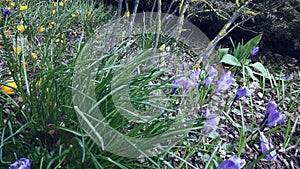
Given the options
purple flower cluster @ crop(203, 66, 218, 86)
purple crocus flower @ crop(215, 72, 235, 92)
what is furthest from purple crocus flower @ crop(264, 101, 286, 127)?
purple flower cluster @ crop(203, 66, 218, 86)

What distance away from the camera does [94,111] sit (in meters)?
1.27

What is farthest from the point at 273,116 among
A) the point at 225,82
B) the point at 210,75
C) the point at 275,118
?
the point at 210,75

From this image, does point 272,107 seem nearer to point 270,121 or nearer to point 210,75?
point 270,121

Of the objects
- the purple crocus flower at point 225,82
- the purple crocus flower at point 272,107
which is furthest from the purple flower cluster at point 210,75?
the purple crocus flower at point 272,107

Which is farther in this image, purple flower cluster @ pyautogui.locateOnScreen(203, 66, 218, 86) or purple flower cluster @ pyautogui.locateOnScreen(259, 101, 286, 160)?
purple flower cluster @ pyautogui.locateOnScreen(203, 66, 218, 86)

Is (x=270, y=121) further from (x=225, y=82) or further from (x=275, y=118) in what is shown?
(x=225, y=82)

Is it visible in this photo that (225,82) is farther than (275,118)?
Yes

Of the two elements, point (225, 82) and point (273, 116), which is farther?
point (225, 82)

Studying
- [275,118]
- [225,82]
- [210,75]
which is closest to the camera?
[275,118]

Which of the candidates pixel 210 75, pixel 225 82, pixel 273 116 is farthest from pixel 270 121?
pixel 210 75

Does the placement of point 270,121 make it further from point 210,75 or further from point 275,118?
point 210,75

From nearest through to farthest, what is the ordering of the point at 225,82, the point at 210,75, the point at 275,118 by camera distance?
the point at 275,118 < the point at 225,82 < the point at 210,75

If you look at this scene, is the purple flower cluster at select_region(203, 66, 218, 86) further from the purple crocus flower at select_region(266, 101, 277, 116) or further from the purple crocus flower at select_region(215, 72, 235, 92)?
the purple crocus flower at select_region(266, 101, 277, 116)

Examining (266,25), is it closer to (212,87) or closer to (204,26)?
(204,26)
